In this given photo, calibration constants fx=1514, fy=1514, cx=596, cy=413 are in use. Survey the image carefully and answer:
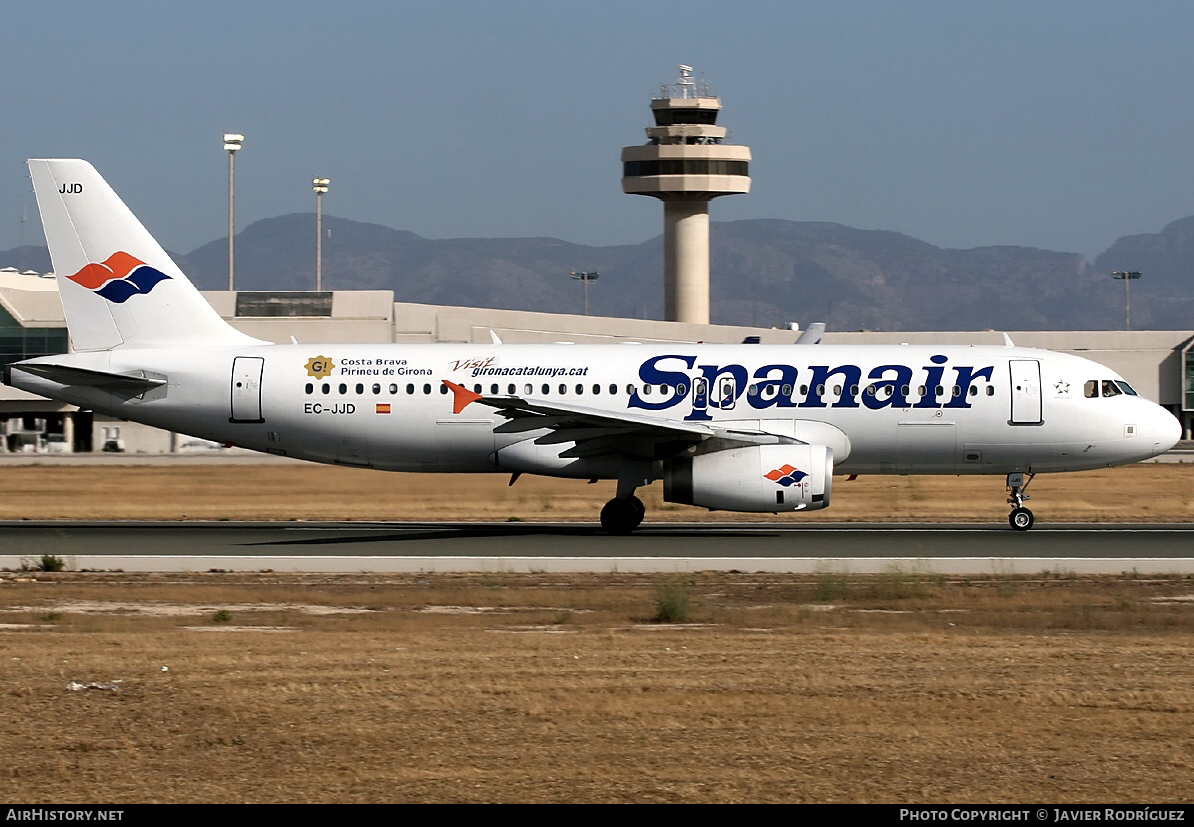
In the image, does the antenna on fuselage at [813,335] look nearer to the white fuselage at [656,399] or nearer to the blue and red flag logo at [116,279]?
the white fuselage at [656,399]

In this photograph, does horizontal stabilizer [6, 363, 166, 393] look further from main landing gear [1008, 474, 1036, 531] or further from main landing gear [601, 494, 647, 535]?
main landing gear [1008, 474, 1036, 531]

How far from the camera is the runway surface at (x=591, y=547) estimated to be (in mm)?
22938

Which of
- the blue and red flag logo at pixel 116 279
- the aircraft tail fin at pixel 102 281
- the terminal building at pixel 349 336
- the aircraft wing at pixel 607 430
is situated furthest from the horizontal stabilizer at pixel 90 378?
the terminal building at pixel 349 336

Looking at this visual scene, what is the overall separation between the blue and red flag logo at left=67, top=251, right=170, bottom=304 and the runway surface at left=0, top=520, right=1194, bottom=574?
4797 millimetres

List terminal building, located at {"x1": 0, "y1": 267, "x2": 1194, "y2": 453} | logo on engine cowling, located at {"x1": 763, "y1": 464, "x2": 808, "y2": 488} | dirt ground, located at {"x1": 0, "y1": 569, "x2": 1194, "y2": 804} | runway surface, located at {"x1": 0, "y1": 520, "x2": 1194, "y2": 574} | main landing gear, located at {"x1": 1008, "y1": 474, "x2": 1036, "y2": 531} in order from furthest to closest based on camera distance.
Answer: terminal building, located at {"x1": 0, "y1": 267, "x2": 1194, "y2": 453} → main landing gear, located at {"x1": 1008, "y1": 474, "x2": 1036, "y2": 531} → logo on engine cowling, located at {"x1": 763, "y1": 464, "x2": 808, "y2": 488} → runway surface, located at {"x1": 0, "y1": 520, "x2": 1194, "y2": 574} → dirt ground, located at {"x1": 0, "y1": 569, "x2": 1194, "y2": 804}

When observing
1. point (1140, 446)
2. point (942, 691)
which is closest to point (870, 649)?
point (942, 691)

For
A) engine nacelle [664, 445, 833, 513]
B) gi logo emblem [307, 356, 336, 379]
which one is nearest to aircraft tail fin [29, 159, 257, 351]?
gi logo emblem [307, 356, 336, 379]

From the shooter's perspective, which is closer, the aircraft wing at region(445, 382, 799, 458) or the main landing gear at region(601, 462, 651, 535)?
the aircraft wing at region(445, 382, 799, 458)

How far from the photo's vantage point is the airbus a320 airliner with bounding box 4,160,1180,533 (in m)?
29.3

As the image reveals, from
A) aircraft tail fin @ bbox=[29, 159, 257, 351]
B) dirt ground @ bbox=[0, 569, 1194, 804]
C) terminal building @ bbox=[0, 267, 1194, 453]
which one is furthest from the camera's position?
terminal building @ bbox=[0, 267, 1194, 453]

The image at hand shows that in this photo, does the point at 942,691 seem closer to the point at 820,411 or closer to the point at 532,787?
the point at 532,787

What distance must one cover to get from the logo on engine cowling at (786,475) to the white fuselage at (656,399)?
161cm

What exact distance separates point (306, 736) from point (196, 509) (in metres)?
26.1

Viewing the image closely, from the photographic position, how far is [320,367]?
100.0ft
